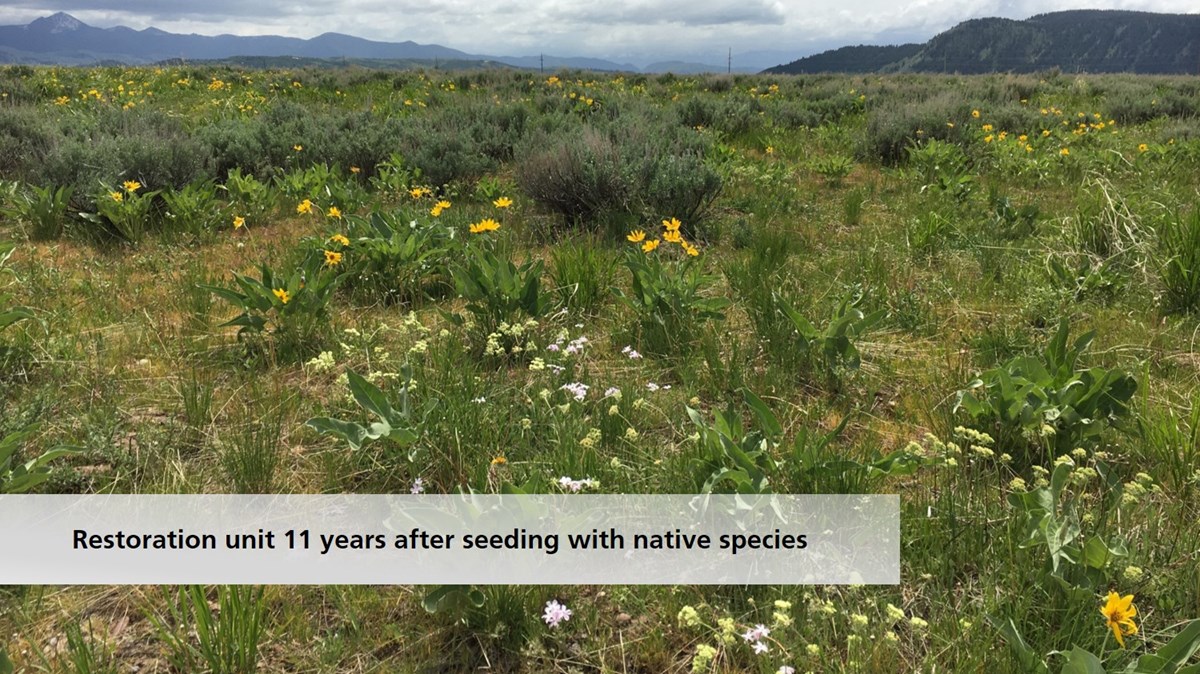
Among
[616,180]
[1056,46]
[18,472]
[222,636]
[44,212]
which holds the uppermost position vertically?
[1056,46]

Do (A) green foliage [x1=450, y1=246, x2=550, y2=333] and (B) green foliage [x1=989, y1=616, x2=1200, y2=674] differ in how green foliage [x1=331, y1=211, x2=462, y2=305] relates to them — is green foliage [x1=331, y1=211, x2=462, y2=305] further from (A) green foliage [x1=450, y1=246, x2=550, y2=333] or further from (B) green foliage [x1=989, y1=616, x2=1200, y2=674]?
(B) green foliage [x1=989, y1=616, x2=1200, y2=674]

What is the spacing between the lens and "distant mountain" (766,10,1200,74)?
127 m

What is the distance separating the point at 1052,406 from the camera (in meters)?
2.12

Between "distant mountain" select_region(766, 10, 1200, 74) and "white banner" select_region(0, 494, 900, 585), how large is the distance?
124m

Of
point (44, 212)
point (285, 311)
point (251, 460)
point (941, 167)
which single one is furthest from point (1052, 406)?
point (44, 212)

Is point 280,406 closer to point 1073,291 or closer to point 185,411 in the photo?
point 185,411

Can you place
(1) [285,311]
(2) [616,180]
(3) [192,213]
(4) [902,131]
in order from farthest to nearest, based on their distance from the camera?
(4) [902,131] → (2) [616,180] → (3) [192,213] → (1) [285,311]

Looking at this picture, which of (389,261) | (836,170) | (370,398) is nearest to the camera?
(370,398)

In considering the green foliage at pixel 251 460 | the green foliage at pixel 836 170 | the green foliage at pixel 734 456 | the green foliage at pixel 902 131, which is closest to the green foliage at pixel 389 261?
the green foliage at pixel 251 460

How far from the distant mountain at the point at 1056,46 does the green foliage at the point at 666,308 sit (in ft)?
404

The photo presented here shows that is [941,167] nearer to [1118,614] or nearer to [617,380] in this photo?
[617,380]

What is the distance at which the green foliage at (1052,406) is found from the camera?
2113 mm

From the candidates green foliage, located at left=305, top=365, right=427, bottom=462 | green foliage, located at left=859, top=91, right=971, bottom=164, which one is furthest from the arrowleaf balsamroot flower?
green foliage, located at left=859, top=91, right=971, bottom=164

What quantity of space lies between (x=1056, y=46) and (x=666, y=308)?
183168 millimetres
